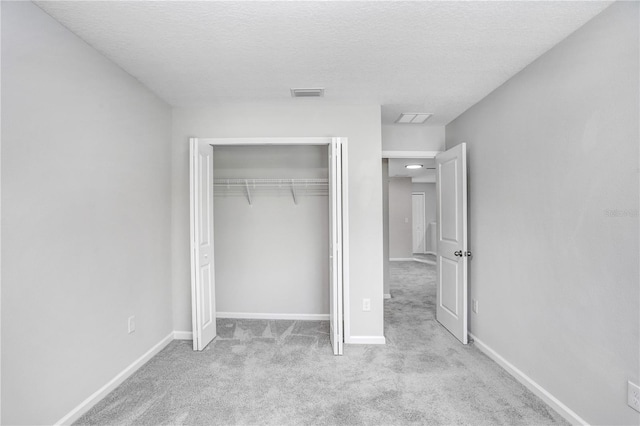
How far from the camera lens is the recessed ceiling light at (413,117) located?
11.7 feet

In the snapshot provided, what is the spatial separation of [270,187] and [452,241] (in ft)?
7.12

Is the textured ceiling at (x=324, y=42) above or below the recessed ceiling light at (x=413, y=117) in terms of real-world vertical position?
above

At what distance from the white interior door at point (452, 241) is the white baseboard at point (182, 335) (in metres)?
2.75

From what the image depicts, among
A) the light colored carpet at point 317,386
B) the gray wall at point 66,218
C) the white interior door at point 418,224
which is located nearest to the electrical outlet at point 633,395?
the light colored carpet at point 317,386

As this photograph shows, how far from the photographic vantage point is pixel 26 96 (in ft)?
5.64

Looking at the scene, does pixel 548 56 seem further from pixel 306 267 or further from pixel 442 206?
pixel 306 267

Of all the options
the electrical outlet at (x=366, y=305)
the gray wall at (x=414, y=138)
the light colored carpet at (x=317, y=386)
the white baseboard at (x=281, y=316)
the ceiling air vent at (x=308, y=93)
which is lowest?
the light colored carpet at (x=317, y=386)

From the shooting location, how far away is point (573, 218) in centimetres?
201

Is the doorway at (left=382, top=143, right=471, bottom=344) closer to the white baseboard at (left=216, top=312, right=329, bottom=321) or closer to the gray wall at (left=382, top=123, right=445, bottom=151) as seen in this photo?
the gray wall at (left=382, top=123, right=445, bottom=151)

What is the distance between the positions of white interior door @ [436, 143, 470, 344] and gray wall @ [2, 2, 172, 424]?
117 inches

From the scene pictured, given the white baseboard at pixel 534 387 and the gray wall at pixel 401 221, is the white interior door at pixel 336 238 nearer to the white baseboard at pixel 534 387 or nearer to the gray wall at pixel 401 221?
the white baseboard at pixel 534 387

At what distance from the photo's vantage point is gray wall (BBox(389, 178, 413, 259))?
8.74m

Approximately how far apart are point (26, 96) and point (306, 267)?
2.94 metres

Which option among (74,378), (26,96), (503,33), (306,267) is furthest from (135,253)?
(503,33)
